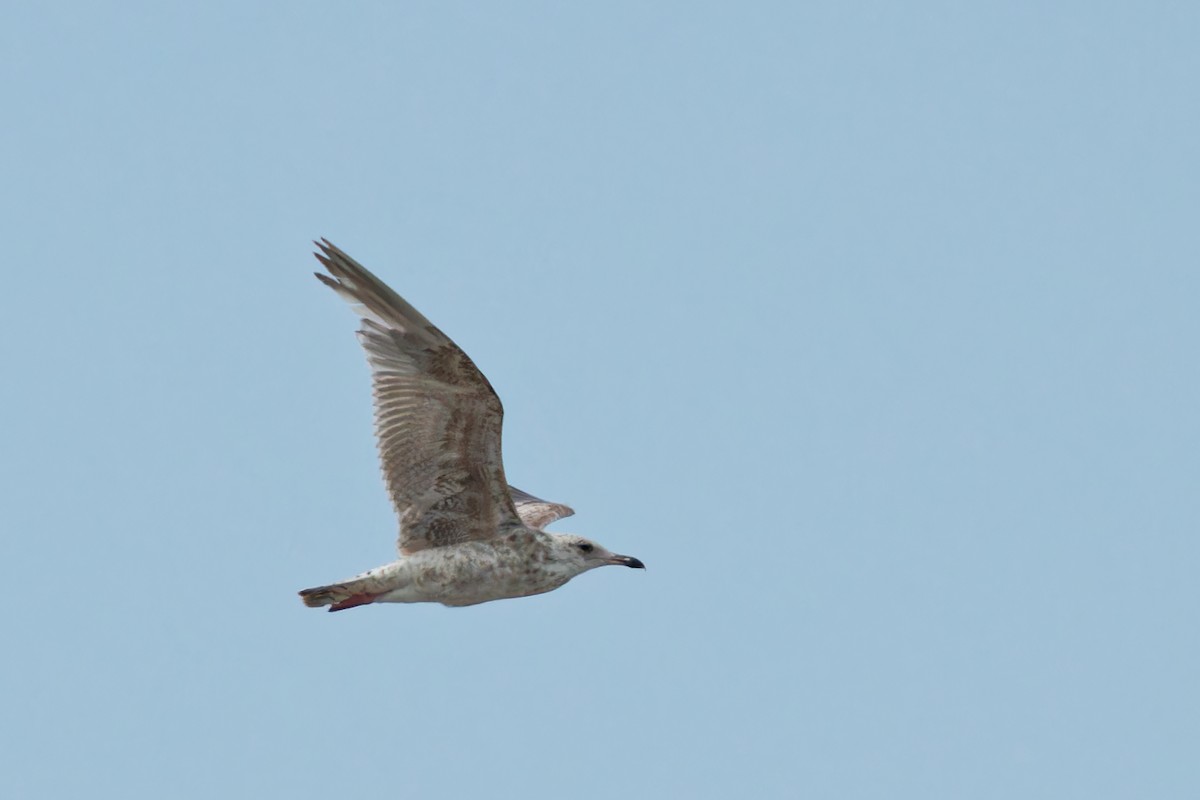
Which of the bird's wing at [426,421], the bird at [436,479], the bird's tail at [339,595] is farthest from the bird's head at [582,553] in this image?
the bird's tail at [339,595]

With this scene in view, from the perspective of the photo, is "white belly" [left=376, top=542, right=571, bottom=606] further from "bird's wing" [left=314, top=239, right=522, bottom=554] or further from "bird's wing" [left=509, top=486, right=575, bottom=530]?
"bird's wing" [left=509, top=486, right=575, bottom=530]

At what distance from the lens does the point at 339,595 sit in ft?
67.9

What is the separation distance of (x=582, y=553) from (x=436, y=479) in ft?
5.45

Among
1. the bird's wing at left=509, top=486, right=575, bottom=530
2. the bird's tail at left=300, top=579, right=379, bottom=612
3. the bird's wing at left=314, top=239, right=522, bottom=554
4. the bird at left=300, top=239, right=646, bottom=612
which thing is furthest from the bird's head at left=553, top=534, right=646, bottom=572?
the bird's tail at left=300, top=579, right=379, bottom=612

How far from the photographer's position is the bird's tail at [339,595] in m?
20.6

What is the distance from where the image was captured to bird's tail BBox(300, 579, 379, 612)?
67.6 feet

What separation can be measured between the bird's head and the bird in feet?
0.04

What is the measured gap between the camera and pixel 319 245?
20.3 meters

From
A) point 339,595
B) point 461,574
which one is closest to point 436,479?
point 461,574

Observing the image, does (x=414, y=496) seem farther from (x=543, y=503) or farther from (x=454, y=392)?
(x=543, y=503)

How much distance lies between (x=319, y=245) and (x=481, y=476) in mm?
2600

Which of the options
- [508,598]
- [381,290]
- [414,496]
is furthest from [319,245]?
[508,598]

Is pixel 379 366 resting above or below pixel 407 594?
above

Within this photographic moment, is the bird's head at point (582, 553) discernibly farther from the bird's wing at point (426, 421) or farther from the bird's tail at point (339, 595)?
the bird's tail at point (339, 595)
